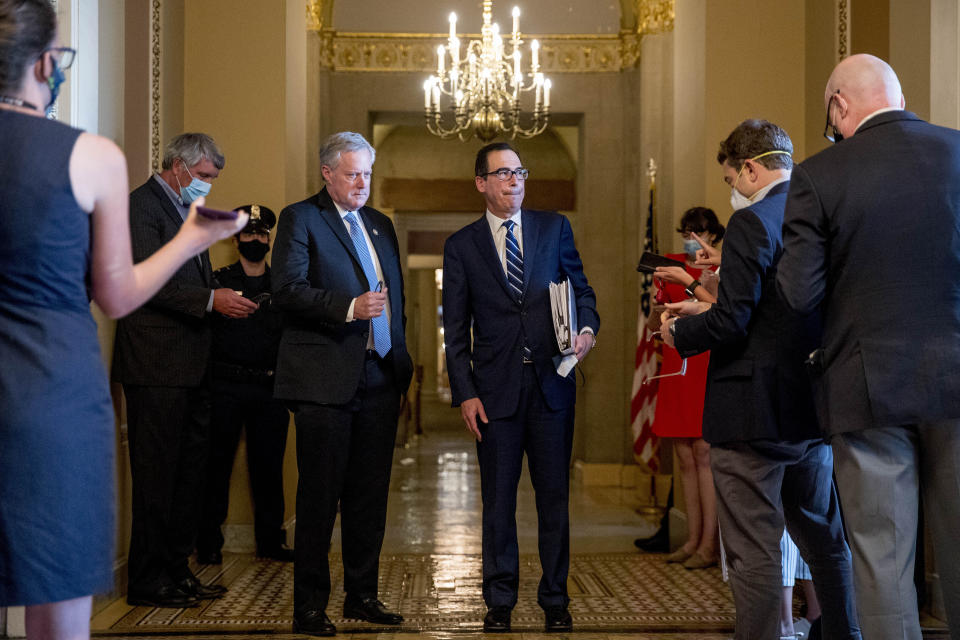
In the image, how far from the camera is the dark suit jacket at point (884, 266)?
2439 mm

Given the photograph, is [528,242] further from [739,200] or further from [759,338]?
[759,338]

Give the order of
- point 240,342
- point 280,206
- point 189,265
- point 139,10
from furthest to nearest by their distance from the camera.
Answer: point 280,206
point 240,342
point 139,10
point 189,265

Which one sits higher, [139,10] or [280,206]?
Result: [139,10]

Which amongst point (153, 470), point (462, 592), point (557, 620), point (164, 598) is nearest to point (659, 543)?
point (462, 592)

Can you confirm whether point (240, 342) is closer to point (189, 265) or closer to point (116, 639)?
point (189, 265)

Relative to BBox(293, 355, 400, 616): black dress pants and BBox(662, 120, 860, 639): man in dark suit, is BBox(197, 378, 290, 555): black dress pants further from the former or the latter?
BBox(662, 120, 860, 639): man in dark suit

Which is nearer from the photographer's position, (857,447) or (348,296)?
(857,447)

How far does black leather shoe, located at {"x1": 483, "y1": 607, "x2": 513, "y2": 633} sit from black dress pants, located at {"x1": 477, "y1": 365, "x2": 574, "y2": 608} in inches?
1.5

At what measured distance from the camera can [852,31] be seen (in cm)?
496

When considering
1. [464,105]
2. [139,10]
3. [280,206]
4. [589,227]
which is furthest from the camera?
[589,227]

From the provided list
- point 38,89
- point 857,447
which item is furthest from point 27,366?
point 857,447

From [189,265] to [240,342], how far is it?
0.93 meters

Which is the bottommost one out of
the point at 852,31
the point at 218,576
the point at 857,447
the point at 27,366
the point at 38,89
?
the point at 218,576

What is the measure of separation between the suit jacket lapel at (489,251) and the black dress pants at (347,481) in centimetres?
54
